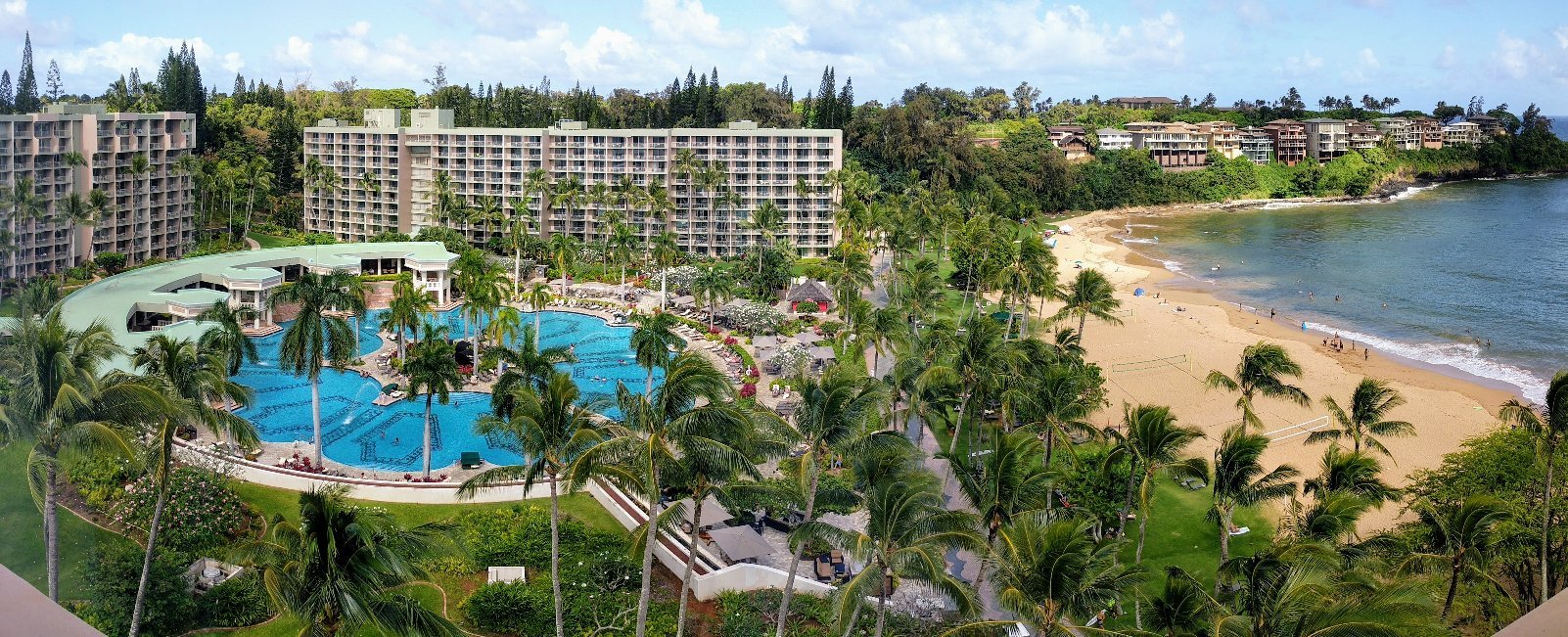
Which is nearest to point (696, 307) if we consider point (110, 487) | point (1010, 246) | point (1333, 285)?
point (1010, 246)

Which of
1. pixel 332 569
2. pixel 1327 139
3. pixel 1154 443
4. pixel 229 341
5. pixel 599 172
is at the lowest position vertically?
pixel 332 569

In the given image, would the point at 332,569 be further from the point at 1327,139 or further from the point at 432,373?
the point at 1327,139

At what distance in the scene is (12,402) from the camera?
12188 millimetres

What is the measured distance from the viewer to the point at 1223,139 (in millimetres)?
132625

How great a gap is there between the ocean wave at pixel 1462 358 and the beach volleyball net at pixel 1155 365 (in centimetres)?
1139

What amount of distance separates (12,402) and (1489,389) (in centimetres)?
5075

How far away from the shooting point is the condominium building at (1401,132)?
457 feet

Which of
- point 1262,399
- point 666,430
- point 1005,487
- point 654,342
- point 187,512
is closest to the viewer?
point 666,430

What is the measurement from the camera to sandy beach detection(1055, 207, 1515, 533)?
37844mm

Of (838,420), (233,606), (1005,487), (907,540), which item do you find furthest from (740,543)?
(233,606)

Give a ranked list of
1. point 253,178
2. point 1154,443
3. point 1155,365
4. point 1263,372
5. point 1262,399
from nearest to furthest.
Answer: point 1154,443 → point 1263,372 → point 1262,399 → point 1155,365 → point 253,178

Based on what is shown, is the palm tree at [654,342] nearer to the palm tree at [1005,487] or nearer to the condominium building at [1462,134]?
the palm tree at [1005,487]

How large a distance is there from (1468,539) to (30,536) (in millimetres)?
23634

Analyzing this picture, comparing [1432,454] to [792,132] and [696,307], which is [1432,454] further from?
[792,132]
